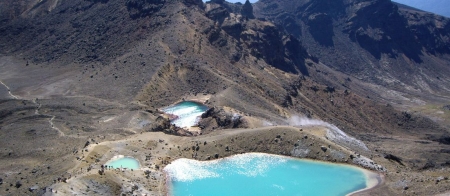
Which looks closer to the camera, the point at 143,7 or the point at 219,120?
the point at 219,120

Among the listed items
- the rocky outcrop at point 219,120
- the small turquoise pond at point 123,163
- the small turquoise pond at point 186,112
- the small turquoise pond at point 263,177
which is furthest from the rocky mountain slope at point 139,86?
the small turquoise pond at point 263,177

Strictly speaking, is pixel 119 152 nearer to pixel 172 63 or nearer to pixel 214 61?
pixel 172 63

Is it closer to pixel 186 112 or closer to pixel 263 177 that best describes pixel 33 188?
pixel 263 177

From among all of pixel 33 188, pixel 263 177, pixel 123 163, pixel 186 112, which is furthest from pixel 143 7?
pixel 33 188

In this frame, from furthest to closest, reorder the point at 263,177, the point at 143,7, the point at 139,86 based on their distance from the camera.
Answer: the point at 143,7 → the point at 139,86 → the point at 263,177

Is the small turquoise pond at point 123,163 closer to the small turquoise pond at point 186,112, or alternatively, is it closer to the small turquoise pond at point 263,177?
the small turquoise pond at point 263,177

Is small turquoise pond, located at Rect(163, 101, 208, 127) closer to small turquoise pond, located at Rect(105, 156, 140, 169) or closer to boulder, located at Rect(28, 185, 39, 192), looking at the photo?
small turquoise pond, located at Rect(105, 156, 140, 169)

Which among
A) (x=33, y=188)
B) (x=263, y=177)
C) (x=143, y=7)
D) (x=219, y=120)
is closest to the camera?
(x=33, y=188)
